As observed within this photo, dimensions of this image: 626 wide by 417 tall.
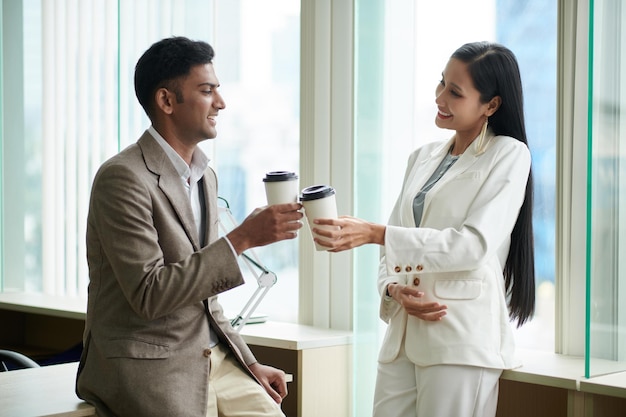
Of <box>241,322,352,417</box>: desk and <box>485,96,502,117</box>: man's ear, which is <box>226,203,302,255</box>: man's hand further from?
<box>241,322,352,417</box>: desk

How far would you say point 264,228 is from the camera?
6.60 ft

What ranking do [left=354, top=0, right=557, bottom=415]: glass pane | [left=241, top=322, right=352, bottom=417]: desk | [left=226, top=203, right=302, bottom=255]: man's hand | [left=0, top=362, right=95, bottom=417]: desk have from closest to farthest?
[left=0, top=362, right=95, bottom=417]: desk, [left=226, top=203, right=302, bottom=255]: man's hand, [left=354, top=0, right=557, bottom=415]: glass pane, [left=241, top=322, right=352, bottom=417]: desk

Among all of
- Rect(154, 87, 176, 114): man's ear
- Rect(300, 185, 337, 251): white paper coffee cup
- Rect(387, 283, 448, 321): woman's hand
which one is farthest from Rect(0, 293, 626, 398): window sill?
Rect(154, 87, 176, 114): man's ear

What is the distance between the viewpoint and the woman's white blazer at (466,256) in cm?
229

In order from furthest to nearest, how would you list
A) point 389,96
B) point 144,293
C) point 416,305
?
point 389,96 → point 416,305 → point 144,293

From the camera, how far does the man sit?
1.96 m

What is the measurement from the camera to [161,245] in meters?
2.05

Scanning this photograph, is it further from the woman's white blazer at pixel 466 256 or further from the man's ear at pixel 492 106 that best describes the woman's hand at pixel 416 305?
the man's ear at pixel 492 106

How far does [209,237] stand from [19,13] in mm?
3728

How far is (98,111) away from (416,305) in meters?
2.98

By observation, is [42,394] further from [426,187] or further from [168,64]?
[426,187]

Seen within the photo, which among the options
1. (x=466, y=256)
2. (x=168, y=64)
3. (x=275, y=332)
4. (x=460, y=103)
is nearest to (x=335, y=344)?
(x=275, y=332)

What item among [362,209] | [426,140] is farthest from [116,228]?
[426,140]

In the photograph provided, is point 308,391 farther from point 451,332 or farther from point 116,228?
point 116,228
